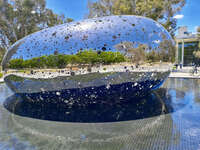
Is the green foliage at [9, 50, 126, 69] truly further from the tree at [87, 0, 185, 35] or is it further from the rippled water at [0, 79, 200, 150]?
the tree at [87, 0, 185, 35]

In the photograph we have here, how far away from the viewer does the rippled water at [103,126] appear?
2.59 meters

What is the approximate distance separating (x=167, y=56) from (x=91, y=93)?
2743 millimetres

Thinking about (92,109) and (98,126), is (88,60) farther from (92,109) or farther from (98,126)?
(98,126)

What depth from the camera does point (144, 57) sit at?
14.0 ft

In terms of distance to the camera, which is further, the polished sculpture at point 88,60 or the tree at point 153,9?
the tree at point 153,9

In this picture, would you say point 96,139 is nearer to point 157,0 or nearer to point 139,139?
point 139,139

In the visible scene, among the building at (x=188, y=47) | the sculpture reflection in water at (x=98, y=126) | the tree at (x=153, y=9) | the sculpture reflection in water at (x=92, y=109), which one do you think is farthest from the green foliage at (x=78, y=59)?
the building at (x=188, y=47)

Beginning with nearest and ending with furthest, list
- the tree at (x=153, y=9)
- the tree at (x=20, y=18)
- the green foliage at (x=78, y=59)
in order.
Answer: the green foliage at (x=78, y=59) < the tree at (x=153, y=9) < the tree at (x=20, y=18)

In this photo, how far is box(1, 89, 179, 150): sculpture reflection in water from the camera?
262 centimetres

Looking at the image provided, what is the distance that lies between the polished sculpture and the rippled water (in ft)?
1.64

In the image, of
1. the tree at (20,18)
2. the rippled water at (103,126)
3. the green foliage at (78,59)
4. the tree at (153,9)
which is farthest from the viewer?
the tree at (20,18)

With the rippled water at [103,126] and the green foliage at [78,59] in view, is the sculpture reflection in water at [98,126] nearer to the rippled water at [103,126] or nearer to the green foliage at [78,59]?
the rippled water at [103,126]

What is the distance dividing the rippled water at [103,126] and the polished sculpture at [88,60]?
50 centimetres

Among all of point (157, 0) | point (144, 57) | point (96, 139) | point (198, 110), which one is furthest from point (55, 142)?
point (157, 0)
